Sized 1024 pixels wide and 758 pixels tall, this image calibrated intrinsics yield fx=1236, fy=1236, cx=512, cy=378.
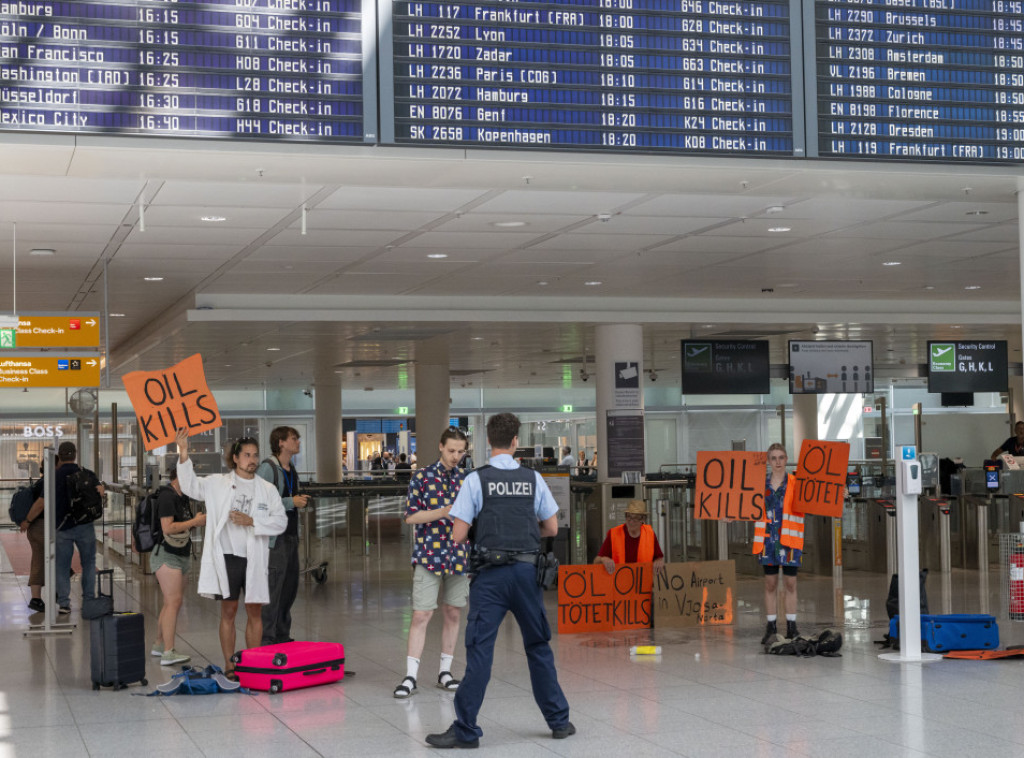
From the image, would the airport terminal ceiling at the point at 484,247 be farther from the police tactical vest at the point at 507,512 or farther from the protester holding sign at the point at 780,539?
the protester holding sign at the point at 780,539

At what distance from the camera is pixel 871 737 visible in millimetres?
5980

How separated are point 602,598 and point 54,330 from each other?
16.2ft

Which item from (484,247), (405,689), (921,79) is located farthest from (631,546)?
(921,79)

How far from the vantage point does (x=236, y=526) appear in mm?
7652

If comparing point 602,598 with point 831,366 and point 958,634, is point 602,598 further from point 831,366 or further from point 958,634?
point 831,366

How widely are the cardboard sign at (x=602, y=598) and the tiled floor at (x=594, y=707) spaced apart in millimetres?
225

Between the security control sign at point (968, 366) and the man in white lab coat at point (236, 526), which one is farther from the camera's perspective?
the security control sign at point (968, 366)

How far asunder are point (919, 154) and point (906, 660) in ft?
10.9

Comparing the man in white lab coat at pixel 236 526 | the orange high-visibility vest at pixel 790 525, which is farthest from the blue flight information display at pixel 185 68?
the orange high-visibility vest at pixel 790 525

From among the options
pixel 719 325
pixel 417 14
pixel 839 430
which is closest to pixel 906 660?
pixel 417 14

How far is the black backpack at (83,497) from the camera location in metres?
10.9

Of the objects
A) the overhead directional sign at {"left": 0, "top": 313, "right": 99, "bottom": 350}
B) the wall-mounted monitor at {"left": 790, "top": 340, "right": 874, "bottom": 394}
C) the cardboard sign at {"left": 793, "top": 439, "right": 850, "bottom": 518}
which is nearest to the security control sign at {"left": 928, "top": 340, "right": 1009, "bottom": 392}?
the wall-mounted monitor at {"left": 790, "top": 340, "right": 874, "bottom": 394}

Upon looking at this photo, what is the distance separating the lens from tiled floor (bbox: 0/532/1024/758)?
19.5 feet

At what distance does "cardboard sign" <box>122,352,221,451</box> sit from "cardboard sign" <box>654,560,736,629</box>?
4.08m
